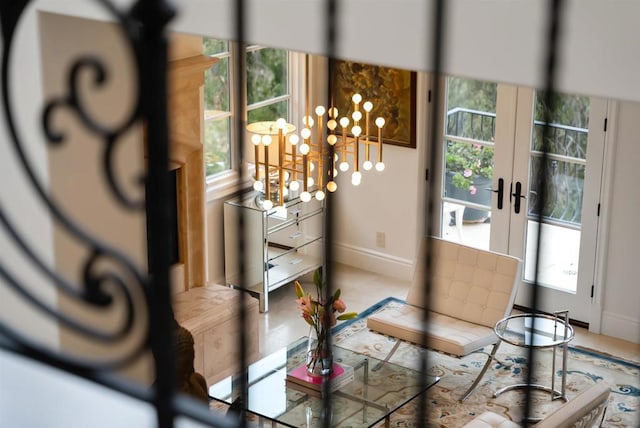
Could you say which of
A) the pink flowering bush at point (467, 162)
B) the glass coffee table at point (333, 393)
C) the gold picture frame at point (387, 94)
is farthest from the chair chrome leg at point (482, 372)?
the gold picture frame at point (387, 94)

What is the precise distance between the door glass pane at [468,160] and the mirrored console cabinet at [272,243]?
92 centimetres

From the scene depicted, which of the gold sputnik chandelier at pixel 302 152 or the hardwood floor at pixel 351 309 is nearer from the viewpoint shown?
the gold sputnik chandelier at pixel 302 152

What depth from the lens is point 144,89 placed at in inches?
36.4

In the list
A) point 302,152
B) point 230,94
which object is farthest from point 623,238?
point 230,94

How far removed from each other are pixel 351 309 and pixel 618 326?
1724 millimetres

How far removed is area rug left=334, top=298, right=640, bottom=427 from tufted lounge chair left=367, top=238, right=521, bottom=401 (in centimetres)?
13

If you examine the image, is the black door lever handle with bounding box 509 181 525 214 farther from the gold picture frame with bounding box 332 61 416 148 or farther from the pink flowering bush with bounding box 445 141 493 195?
the gold picture frame with bounding box 332 61 416 148

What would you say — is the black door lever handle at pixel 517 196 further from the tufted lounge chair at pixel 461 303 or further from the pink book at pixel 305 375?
the pink book at pixel 305 375

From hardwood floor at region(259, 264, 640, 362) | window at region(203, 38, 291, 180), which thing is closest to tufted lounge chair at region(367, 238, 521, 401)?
hardwood floor at region(259, 264, 640, 362)

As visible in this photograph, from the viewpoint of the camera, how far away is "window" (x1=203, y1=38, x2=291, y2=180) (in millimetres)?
6565

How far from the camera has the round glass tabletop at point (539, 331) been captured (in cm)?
501

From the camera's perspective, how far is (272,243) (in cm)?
720

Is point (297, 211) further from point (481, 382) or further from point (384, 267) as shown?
point (481, 382)

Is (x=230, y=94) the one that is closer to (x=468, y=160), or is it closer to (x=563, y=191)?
(x=468, y=160)
